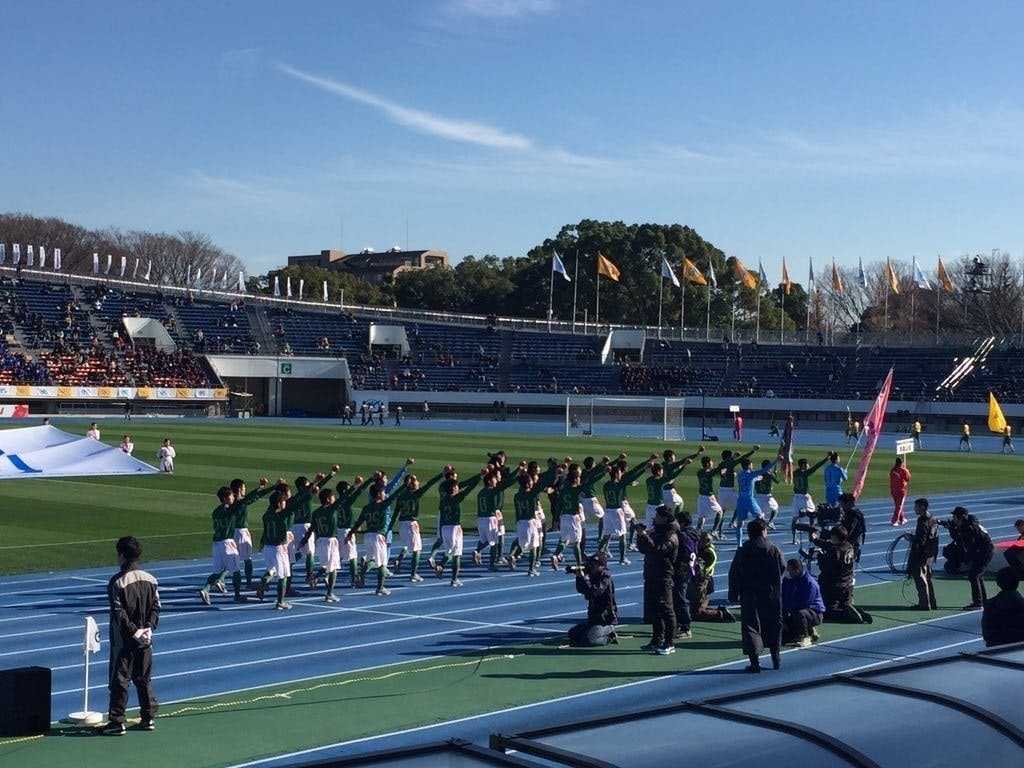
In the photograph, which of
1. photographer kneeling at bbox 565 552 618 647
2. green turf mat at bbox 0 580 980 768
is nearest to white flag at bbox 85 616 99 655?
green turf mat at bbox 0 580 980 768

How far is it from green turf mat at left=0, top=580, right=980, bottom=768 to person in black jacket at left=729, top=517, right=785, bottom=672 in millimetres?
364

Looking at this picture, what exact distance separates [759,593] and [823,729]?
857 centimetres

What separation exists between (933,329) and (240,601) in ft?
323

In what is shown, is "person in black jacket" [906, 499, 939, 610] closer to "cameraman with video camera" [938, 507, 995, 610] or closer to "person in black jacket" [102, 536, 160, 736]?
"cameraman with video camera" [938, 507, 995, 610]

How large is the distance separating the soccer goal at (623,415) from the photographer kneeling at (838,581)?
50.4m

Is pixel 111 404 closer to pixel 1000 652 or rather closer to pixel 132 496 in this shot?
pixel 132 496

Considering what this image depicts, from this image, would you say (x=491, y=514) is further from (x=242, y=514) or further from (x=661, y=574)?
(x=661, y=574)

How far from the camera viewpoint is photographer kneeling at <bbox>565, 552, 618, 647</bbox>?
14.6m

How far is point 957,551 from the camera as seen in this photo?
1773 centimetres

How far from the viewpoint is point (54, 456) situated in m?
34.5

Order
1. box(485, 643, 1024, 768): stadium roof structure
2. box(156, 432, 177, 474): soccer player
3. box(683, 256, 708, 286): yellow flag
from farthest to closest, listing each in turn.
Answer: box(683, 256, 708, 286): yellow flag, box(156, 432, 177, 474): soccer player, box(485, 643, 1024, 768): stadium roof structure

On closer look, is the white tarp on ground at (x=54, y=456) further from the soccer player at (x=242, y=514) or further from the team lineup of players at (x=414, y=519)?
the soccer player at (x=242, y=514)

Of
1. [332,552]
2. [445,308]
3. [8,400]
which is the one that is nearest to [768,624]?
[332,552]

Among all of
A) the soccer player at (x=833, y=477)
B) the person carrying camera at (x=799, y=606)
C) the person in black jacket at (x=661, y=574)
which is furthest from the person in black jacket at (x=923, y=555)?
the soccer player at (x=833, y=477)
